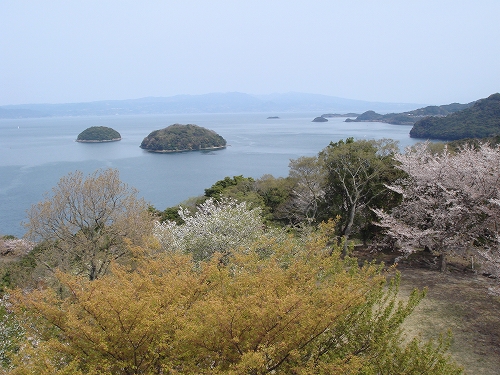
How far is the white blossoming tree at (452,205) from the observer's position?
13484mm

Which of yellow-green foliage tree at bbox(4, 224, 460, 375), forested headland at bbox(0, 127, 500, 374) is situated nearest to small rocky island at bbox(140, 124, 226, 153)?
forested headland at bbox(0, 127, 500, 374)

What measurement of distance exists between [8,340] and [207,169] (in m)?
62.7

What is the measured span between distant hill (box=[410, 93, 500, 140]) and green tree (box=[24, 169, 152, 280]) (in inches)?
2701

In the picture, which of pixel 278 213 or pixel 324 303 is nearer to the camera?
pixel 324 303

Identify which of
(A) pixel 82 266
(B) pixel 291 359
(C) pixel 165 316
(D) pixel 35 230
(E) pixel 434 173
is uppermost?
(E) pixel 434 173

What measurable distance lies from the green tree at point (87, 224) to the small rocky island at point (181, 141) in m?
77.7

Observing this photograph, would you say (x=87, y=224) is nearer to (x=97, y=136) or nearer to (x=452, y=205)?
(x=452, y=205)

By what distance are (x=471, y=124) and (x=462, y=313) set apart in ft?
252

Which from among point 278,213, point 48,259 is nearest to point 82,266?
point 48,259

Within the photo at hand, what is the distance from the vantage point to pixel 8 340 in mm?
9742

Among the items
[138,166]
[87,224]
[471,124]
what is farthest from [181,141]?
[87,224]

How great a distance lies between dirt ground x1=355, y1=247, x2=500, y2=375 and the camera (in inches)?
379

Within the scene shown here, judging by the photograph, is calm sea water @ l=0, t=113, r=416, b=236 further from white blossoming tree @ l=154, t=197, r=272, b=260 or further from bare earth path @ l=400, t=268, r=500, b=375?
bare earth path @ l=400, t=268, r=500, b=375

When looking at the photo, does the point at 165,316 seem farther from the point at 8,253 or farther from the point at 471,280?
the point at 8,253
